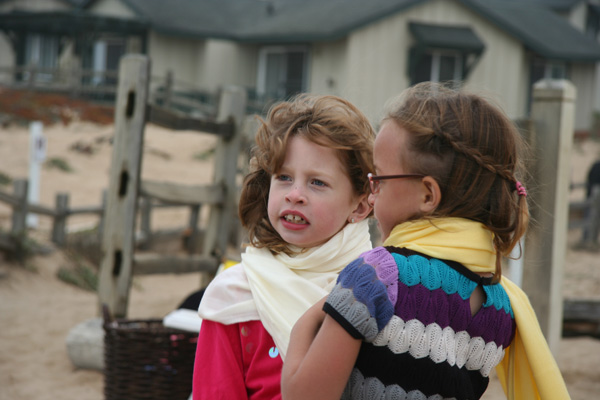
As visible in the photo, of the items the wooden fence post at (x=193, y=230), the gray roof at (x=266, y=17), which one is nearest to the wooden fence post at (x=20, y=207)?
the wooden fence post at (x=193, y=230)

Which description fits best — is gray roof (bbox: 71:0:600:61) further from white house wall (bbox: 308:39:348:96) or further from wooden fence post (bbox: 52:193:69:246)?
wooden fence post (bbox: 52:193:69:246)

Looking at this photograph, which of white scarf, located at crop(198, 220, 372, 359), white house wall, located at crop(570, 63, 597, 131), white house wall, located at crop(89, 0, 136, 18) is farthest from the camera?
white house wall, located at crop(89, 0, 136, 18)

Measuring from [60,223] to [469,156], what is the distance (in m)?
8.22

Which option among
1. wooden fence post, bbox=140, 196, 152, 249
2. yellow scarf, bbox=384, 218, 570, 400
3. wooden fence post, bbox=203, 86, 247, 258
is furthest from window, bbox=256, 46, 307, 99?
yellow scarf, bbox=384, 218, 570, 400

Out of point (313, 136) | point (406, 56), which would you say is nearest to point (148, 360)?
point (313, 136)

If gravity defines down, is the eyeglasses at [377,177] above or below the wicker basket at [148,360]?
above

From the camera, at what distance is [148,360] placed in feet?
11.3

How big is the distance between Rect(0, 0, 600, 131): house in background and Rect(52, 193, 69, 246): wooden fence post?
11.0m

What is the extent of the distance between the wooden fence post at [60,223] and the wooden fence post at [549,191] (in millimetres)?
6687

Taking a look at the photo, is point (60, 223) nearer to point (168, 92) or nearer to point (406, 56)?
point (168, 92)

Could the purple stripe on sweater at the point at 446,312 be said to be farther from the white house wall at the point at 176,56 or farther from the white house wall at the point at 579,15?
the white house wall at the point at 579,15

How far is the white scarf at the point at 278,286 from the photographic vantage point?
68.3 inches

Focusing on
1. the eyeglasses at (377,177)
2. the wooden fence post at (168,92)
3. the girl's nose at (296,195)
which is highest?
the wooden fence post at (168,92)

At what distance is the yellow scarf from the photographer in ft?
4.82
